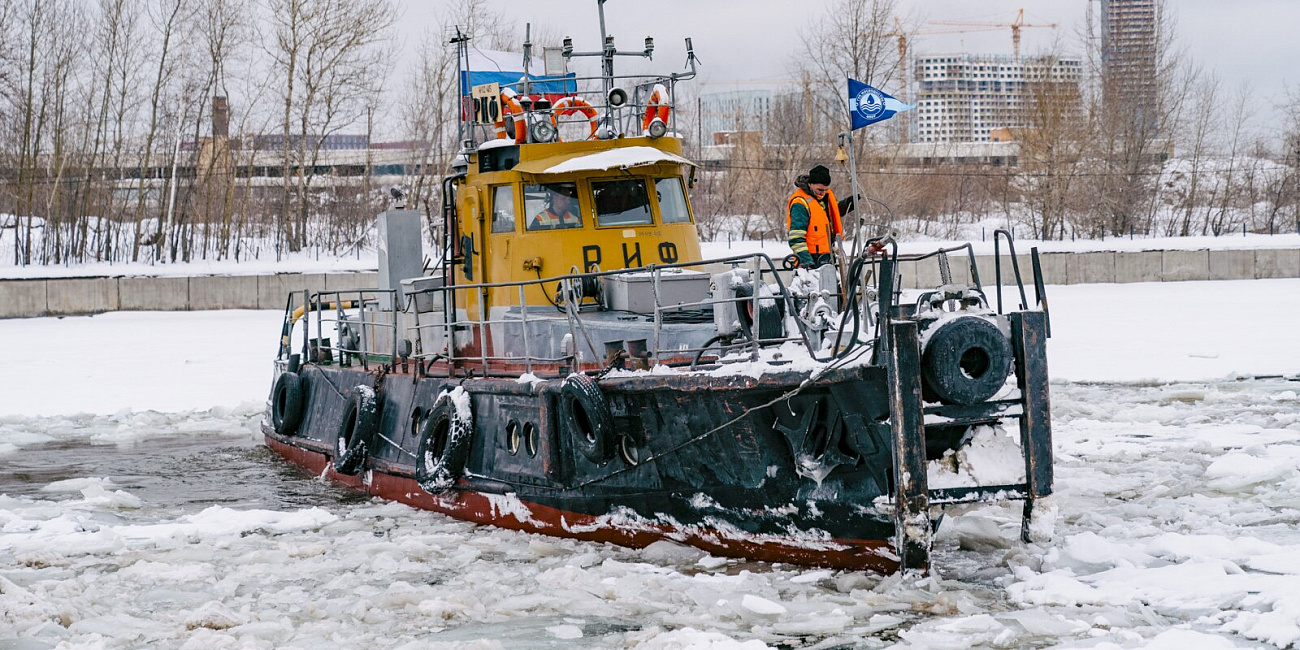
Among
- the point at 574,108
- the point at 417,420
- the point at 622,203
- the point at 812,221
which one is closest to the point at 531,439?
the point at 417,420

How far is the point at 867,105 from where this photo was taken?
870cm

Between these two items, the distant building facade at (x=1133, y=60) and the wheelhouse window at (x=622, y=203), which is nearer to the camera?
the wheelhouse window at (x=622, y=203)

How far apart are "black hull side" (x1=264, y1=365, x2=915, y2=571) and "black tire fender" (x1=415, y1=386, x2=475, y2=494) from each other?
0.27 feet

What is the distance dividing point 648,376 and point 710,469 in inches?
27.5

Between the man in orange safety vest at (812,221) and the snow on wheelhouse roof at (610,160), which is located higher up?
the snow on wheelhouse roof at (610,160)

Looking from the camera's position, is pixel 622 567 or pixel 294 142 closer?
pixel 622 567

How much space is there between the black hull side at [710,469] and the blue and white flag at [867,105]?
2.09 m

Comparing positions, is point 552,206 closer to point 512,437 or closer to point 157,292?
point 512,437

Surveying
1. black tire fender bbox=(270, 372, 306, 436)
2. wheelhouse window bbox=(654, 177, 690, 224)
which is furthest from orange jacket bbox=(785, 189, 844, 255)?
black tire fender bbox=(270, 372, 306, 436)

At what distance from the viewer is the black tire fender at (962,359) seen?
7270 millimetres

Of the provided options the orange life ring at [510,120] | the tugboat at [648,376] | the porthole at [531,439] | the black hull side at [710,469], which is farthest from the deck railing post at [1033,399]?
the orange life ring at [510,120]

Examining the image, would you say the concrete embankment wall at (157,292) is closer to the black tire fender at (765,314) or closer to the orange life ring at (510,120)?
the orange life ring at (510,120)

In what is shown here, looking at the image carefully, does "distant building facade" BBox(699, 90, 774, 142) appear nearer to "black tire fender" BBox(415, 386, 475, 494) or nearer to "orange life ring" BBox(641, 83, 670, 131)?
"orange life ring" BBox(641, 83, 670, 131)

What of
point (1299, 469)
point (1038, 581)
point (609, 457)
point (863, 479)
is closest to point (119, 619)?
point (609, 457)
